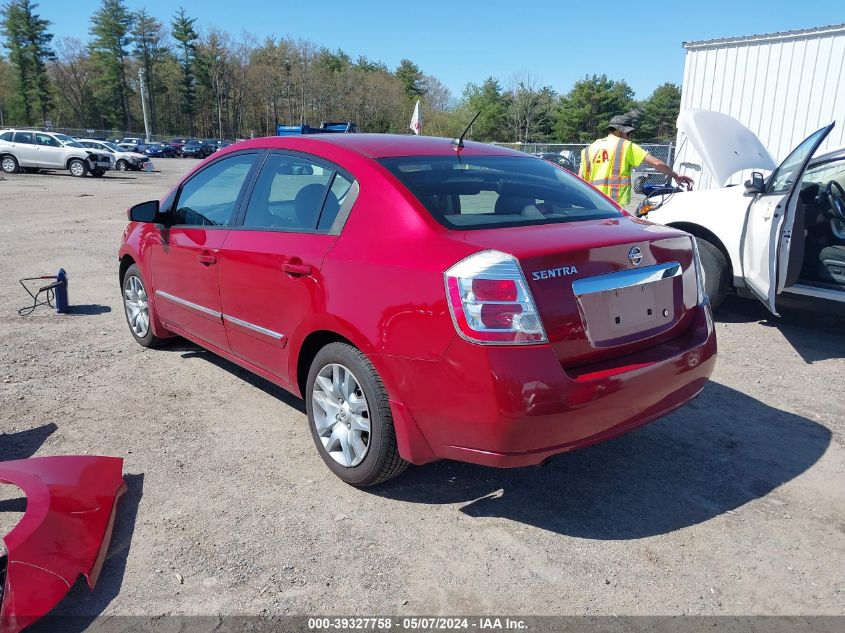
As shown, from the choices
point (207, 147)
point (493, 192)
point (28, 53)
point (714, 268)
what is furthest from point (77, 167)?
point (28, 53)

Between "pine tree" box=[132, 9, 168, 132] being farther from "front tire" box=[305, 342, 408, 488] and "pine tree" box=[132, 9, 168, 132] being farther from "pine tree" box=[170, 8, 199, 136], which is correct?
"front tire" box=[305, 342, 408, 488]

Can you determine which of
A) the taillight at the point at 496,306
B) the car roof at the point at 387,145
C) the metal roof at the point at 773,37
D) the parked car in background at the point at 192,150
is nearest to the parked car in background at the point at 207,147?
the parked car in background at the point at 192,150

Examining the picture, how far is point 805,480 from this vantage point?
332 centimetres

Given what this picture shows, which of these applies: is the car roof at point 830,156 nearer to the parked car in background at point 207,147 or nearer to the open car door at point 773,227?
the open car door at point 773,227

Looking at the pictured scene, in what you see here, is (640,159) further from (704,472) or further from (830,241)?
(704,472)

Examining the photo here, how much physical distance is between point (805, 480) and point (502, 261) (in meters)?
2.10

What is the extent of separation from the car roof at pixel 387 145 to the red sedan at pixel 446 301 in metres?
0.02

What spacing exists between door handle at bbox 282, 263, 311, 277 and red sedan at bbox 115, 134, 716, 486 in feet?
0.04

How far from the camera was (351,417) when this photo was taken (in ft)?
10.1

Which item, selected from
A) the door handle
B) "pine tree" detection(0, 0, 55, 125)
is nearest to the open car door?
the door handle

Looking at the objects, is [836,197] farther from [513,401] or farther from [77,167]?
[77,167]

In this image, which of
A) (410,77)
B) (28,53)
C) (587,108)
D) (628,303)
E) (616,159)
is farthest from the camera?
(410,77)

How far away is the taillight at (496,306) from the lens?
2500 millimetres

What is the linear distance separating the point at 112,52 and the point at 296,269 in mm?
97849
